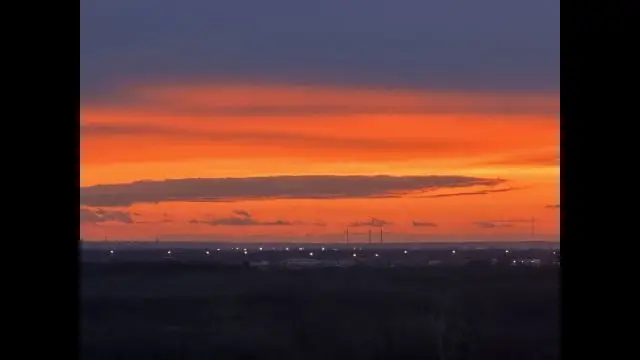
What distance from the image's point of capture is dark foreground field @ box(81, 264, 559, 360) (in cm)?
2162

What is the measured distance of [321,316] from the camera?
29.5m

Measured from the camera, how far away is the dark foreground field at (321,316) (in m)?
21.6

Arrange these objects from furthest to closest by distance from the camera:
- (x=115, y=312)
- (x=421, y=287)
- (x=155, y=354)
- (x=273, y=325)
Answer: (x=421, y=287)
(x=115, y=312)
(x=273, y=325)
(x=155, y=354)

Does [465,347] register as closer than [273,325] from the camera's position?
Yes
